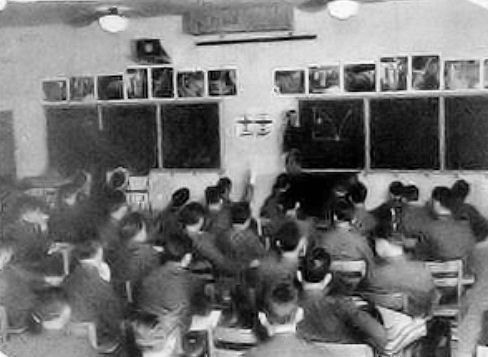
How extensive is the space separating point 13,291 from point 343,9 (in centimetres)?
63

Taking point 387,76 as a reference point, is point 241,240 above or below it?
below

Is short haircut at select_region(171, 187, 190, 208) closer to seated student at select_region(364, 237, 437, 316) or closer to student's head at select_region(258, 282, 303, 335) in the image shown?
student's head at select_region(258, 282, 303, 335)

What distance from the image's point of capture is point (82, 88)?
4.00ft

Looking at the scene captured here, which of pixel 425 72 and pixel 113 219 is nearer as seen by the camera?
pixel 425 72

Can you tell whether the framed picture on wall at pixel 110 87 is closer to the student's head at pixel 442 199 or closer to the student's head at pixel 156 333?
the student's head at pixel 156 333

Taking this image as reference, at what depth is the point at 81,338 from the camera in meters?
1.23

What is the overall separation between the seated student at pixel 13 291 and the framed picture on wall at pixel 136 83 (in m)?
0.29

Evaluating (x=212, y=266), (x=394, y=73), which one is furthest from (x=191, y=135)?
(x=394, y=73)

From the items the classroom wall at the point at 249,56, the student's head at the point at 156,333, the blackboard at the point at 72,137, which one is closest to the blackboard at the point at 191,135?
the classroom wall at the point at 249,56

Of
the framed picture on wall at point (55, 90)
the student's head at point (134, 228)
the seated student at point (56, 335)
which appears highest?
the framed picture on wall at point (55, 90)

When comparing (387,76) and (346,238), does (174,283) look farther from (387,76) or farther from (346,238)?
(387,76)

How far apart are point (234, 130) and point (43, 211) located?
1.05ft

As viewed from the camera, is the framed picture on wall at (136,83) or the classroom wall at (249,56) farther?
the framed picture on wall at (136,83)

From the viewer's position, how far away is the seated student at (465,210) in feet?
3.57
